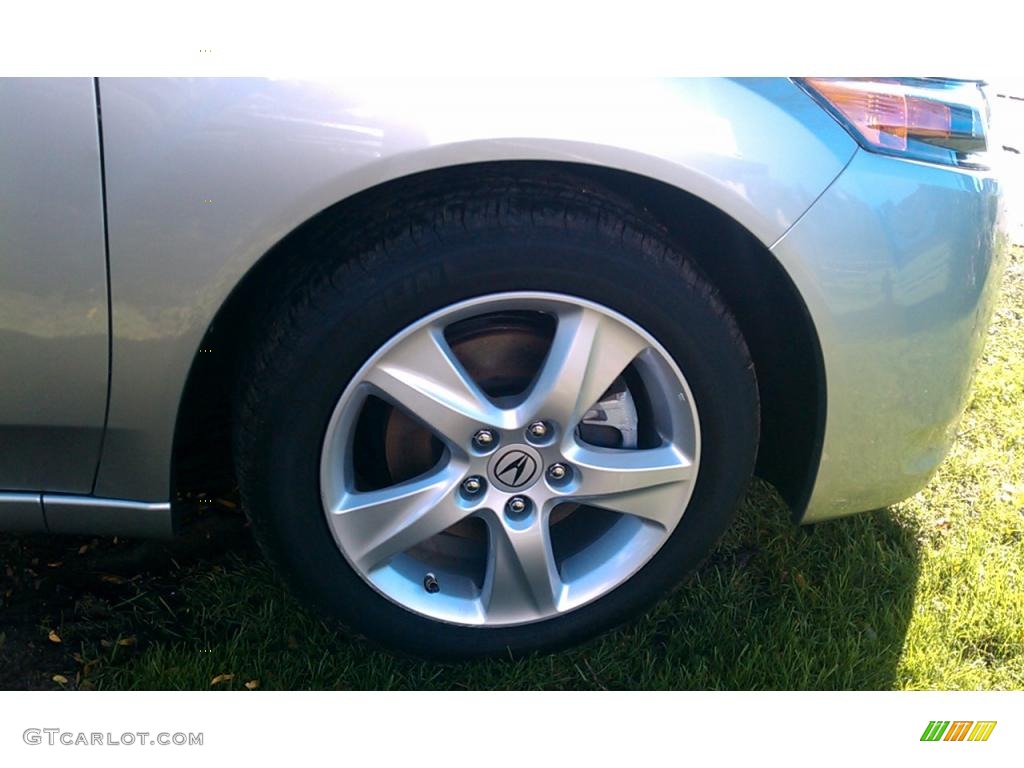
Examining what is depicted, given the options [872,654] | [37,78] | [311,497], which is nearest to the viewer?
[37,78]

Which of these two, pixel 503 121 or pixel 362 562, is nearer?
pixel 503 121

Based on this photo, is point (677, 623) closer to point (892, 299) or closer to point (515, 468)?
point (515, 468)

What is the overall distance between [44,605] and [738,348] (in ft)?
5.32

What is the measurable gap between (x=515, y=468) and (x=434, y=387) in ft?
0.75

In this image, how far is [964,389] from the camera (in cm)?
192

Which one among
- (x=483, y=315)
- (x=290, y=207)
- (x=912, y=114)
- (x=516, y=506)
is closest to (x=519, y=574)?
(x=516, y=506)

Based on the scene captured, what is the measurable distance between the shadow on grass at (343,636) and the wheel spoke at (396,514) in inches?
12.2

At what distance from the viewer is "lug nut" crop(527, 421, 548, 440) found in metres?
1.79

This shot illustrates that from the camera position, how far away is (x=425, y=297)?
1647mm

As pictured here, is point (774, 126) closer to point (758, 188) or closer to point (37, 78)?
point (758, 188)

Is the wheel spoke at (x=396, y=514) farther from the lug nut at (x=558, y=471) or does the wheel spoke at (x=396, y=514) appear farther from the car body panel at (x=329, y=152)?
the car body panel at (x=329, y=152)

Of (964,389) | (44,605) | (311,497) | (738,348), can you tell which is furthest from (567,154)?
(44,605)

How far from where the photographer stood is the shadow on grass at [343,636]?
6.57 ft

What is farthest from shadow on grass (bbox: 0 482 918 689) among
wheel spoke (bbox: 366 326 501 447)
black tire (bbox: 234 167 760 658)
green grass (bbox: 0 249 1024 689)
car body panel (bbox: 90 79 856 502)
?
car body panel (bbox: 90 79 856 502)
